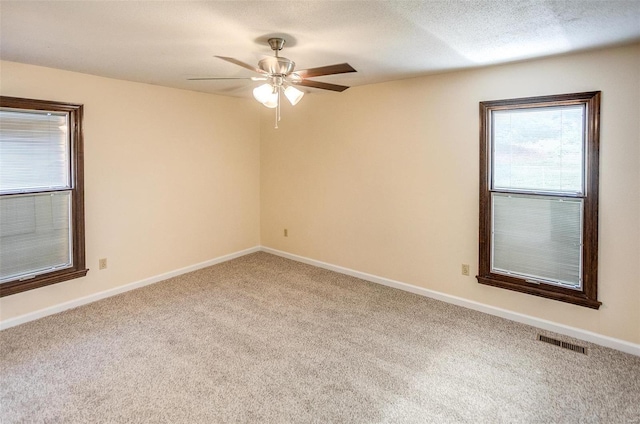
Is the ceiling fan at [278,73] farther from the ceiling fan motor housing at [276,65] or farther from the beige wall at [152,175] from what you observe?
the beige wall at [152,175]

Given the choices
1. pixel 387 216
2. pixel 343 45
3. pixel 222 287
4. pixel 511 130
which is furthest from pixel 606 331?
pixel 222 287

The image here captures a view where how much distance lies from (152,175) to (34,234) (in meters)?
1.26

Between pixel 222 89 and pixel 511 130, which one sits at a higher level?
pixel 222 89

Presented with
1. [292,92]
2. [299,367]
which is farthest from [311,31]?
[299,367]

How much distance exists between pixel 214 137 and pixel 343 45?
2.70 meters

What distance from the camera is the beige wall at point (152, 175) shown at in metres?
3.49

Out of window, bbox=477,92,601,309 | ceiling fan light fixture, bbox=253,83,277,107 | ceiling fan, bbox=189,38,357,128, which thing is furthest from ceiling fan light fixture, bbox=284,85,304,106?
window, bbox=477,92,601,309

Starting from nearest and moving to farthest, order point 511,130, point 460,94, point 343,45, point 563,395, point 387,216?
point 563,395
point 343,45
point 511,130
point 460,94
point 387,216

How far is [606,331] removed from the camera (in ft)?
9.48

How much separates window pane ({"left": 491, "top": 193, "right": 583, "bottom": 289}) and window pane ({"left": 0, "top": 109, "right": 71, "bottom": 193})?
405 cm

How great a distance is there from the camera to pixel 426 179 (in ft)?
12.4

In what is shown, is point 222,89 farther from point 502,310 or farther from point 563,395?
point 563,395

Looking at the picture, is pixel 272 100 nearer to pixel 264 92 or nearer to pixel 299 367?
pixel 264 92

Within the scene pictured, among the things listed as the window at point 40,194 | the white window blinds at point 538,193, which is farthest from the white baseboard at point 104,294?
the white window blinds at point 538,193
